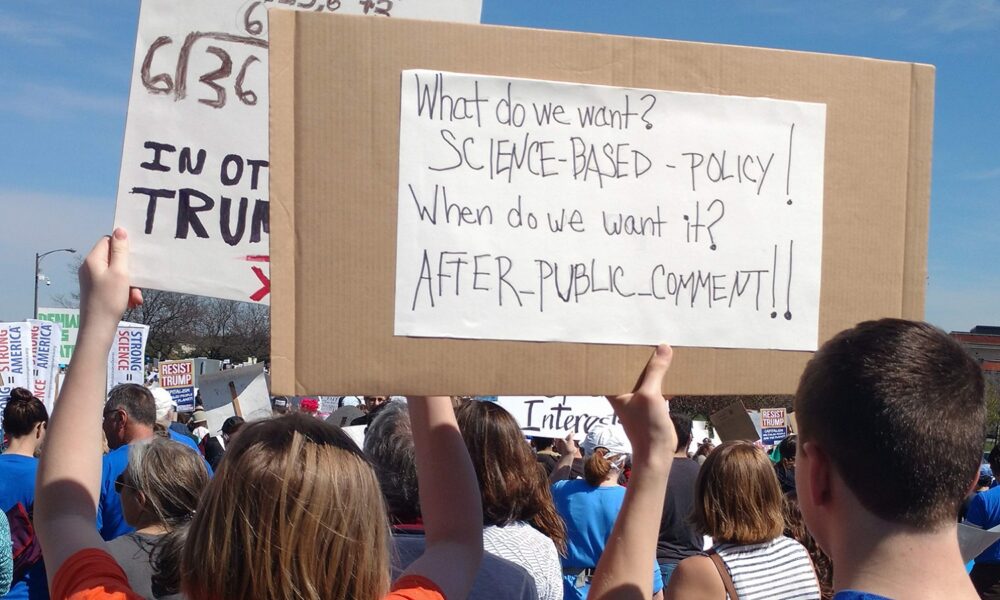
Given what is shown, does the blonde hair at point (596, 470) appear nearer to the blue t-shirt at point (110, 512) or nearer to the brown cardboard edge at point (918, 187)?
the blue t-shirt at point (110, 512)

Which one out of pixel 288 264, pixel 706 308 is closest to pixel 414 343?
pixel 288 264

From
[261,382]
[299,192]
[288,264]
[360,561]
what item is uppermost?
[299,192]

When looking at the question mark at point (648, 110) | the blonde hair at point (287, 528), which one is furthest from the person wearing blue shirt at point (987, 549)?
the blonde hair at point (287, 528)

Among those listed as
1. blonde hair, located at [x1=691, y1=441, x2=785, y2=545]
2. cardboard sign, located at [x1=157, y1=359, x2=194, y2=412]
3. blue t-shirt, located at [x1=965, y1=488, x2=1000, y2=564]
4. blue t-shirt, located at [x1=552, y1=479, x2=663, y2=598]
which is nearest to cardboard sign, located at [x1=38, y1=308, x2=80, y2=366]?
cardboard sign, located at [x1=157, y1=359, x2=194, y2=412]

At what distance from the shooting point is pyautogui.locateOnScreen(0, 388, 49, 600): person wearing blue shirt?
426cm

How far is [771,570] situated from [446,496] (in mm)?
1620

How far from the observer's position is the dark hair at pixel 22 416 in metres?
5.28

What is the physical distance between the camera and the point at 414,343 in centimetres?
187

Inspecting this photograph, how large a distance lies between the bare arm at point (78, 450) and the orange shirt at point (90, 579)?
4cm

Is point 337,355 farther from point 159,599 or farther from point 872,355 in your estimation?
point 159,599

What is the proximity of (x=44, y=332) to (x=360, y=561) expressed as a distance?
10971 mm

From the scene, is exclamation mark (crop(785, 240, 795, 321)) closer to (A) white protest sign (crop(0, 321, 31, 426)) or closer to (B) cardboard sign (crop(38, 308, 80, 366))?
(A) white protest sign (crop(0, 321, 31, 426))

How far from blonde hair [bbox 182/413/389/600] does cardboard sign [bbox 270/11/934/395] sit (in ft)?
0.86

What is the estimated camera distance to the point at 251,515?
1470 mm
